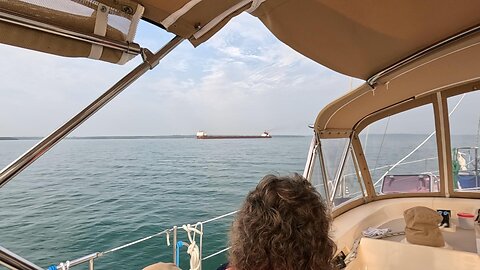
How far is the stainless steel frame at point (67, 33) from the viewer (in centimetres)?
67

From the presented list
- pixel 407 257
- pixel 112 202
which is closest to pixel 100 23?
pixel 407 257

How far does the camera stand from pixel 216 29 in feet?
3.30

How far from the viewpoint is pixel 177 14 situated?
0.87 m

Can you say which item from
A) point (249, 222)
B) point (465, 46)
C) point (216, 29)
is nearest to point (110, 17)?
point (216, 29)

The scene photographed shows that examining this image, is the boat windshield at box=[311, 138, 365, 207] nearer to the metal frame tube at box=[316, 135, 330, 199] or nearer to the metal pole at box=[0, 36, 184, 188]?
the metal frame tube at box=[316, 135, 330, 199]

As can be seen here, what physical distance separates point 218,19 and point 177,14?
0.44 ft

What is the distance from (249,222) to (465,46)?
140cm

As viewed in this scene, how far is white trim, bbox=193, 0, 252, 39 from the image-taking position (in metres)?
0.91

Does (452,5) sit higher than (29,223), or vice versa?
(452,5)

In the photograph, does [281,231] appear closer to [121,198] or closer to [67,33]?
[67,33]

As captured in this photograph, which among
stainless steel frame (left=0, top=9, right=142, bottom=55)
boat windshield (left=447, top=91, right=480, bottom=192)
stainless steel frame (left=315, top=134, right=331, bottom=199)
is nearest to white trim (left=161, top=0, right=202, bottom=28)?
stainless steel frame (left=0, top=9, right=142, bottom=55)

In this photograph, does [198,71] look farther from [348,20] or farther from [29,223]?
[348,20]

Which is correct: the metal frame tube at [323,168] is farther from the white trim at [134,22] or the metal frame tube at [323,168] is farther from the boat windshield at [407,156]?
the white trim at [134,22]

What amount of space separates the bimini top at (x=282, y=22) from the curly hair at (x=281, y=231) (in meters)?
0.53
